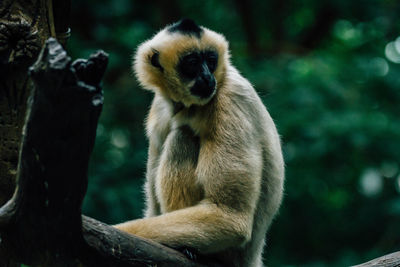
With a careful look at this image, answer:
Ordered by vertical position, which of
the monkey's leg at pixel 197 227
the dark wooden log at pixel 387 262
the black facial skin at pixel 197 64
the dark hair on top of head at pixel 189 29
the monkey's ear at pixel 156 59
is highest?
the dark hair on top of head at pixel 189 29

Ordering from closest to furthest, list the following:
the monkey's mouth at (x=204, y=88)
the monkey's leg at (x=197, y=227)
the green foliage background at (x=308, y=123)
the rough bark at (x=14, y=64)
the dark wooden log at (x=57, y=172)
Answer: the dark wooden log at (x=57, y=172) < the rough bark at (x=14, y=64) < the monkey's leg at (x=197, y=227) < the monkey's mouth at (x=204, y=88) < the green foliage background at (x=308, y=123)

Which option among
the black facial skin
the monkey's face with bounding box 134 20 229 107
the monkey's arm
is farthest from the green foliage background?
the monkey's arm

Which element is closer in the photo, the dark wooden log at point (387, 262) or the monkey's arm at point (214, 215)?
the monkey's arm at point (214, 215)

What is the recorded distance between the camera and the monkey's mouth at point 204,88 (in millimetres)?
4254

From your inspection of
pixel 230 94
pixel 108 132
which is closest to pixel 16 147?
pixel 230 94

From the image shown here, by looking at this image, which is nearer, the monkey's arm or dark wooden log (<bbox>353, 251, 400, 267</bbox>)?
the monkey's arm

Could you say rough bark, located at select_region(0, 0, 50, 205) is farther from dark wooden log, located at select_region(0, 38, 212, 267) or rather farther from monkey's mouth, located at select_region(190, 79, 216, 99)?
monkey's mouth, located at select_region(190, 79, 216, 99)

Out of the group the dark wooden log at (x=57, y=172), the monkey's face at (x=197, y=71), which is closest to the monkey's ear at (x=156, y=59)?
the monkey's face at (x=197, y=71)

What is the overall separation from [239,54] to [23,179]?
8849mm

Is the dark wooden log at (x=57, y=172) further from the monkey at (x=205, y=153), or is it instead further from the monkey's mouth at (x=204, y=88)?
the monkey's mouth at (x=204, y=88)

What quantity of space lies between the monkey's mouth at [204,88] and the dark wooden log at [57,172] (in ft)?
4.90

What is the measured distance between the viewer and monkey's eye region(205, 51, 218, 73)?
4.57 metres

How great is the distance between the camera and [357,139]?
8039mm

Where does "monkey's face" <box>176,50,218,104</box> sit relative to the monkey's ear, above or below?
below
